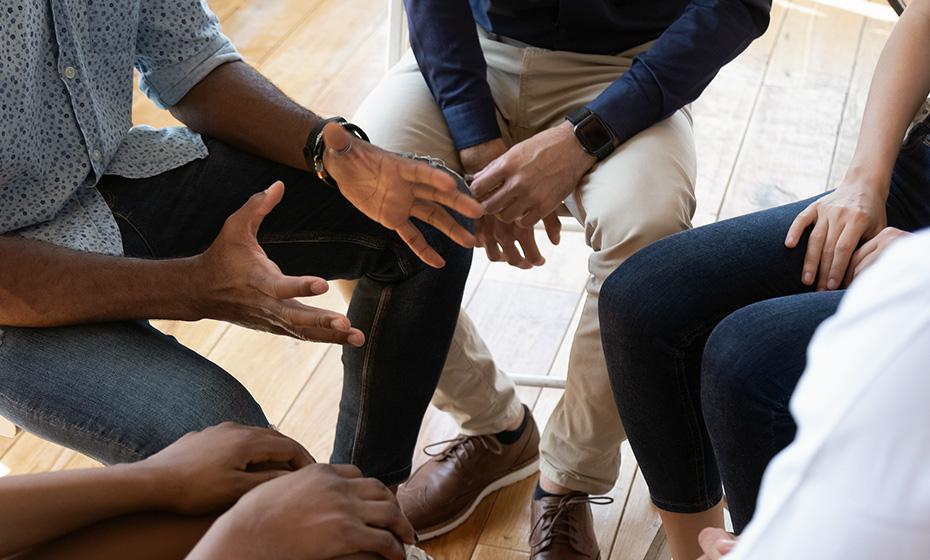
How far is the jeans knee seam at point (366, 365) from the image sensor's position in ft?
4.22

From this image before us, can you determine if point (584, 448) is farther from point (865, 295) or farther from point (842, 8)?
point (842, 8)

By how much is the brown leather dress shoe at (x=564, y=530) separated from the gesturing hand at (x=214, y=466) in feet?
1.84

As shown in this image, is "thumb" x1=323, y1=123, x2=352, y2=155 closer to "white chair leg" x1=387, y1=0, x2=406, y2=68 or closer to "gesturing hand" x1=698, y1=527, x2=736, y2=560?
"white chair leg" x1=387, y1=0, x2=406, y2=68

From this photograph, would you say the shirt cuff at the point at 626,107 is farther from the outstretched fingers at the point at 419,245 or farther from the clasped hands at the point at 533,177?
the outstretched fingers at the point at 419,245

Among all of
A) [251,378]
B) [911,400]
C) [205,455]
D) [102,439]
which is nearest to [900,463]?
[911,400]

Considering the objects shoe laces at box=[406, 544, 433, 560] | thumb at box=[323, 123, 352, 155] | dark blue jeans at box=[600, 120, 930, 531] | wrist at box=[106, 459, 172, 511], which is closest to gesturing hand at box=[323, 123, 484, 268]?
thumb at box=[323, 123, 352, 155]

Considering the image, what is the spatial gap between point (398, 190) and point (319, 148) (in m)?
0.12

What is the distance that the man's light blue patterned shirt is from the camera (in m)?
1.11

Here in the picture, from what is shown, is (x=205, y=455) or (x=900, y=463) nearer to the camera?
(x=900, y=463)

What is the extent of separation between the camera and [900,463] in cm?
40

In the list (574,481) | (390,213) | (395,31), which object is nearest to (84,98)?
(390,213)

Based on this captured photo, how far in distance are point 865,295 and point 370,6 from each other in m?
2.72

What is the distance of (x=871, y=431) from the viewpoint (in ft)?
1.32

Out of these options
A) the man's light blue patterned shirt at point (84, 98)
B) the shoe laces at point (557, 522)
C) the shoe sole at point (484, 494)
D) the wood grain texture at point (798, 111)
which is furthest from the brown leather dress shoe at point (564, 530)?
the wood grain texture at point (798, 111)
